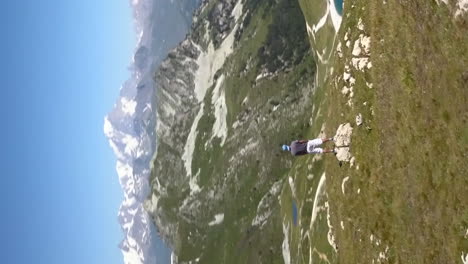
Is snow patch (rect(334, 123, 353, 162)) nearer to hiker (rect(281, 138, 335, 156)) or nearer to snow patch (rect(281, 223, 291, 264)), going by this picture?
hiker (rect(281, 138, 335, 156))

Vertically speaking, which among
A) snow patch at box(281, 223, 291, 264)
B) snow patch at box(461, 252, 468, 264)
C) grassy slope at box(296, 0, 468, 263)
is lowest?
snow patch at box(461, 252, 468, 264)

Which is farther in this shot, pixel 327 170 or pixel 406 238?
pixel 327 170

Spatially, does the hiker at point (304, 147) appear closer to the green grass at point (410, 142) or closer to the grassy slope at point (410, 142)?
the green grass at point (410, 142)

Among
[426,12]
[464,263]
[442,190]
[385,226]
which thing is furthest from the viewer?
[385,226]

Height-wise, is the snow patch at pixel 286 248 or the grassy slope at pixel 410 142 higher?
the snow patch at pixel 286 248

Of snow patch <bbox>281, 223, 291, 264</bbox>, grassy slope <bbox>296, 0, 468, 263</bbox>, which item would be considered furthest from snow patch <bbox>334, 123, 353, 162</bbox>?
snow patch <bbox>281, 223, 291, 264</bbox>

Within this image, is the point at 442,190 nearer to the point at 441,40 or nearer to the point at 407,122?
the point at 407,122

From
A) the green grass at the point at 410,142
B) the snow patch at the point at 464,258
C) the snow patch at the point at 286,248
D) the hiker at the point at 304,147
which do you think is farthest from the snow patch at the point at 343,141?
the snow patch at the point at 286,248

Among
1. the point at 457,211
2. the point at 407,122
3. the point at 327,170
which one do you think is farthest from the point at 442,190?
the point at 327,170
